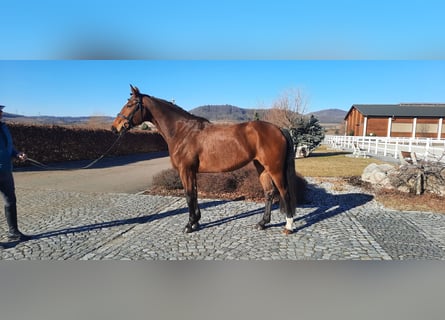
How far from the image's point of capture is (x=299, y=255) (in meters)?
2.99

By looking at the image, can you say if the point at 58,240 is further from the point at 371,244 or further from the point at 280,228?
the point at 371,244

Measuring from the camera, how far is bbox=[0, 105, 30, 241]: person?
310 cm

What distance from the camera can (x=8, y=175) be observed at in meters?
3.20

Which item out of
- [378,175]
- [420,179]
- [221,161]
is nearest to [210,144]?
[221,161]

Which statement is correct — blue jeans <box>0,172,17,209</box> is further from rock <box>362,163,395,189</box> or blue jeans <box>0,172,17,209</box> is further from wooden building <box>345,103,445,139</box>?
wooden building <box>345,103,445,139</box>

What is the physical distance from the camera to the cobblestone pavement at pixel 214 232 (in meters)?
3.00

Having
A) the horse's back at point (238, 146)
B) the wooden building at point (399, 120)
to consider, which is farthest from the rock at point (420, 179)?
the wooden building at point (399, 120)

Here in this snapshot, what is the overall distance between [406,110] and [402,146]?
22.0 meters

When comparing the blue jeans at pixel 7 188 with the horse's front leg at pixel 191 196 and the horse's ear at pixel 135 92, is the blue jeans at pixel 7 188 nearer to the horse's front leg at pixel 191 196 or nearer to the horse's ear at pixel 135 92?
the horse's ear at pixel 135 92

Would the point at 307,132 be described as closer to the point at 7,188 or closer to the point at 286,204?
the point at 286,204

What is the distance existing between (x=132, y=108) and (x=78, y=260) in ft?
7.29

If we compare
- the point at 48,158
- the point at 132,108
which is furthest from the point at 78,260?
the point at 48,158

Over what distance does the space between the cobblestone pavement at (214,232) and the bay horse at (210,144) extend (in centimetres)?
45

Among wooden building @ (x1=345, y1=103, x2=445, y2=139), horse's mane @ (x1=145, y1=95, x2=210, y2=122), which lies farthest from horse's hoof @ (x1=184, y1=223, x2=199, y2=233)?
wooden building @ (x1=345, y1=103, x2=445, y2=139)
